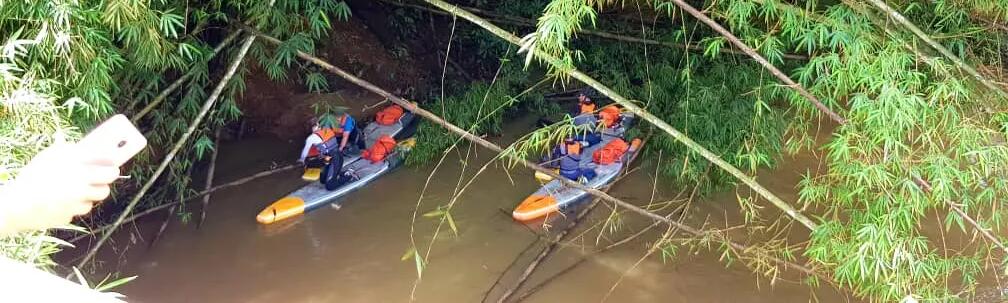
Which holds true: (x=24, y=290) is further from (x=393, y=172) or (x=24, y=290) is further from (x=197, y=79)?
(x=393, y=172)

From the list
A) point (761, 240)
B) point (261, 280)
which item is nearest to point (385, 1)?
point (261, 280)

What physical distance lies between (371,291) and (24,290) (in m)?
3.65

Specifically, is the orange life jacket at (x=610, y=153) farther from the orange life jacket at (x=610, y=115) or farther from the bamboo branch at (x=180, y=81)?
the bamboo branch at (x=180, y=81)

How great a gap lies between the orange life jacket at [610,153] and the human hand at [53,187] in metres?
4.74

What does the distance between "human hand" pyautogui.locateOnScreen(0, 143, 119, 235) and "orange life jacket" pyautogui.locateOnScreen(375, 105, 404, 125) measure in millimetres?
5370

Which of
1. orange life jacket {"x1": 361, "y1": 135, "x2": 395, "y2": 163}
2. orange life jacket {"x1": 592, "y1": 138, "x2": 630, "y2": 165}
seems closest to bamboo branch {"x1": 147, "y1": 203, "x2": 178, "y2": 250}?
orange life jacket {"x1": 361, "y1": 135, "x2": 395, "y2": 163}

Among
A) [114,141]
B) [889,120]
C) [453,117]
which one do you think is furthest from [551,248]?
[114,141]

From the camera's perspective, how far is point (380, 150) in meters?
5.61

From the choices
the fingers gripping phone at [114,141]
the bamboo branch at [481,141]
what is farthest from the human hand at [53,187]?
the bamboo branch at [481,141]

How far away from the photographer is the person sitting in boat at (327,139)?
529cm

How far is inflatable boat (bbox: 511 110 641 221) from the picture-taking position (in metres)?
4.83

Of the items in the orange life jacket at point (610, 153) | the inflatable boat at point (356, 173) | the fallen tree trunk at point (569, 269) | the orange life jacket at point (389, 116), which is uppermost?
the orange life jacket at point (389, 116)

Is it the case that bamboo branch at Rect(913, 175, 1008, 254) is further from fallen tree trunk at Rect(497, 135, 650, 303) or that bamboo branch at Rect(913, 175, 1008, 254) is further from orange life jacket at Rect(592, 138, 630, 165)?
orange life jacket at Rect(592, 138, 630, 165)

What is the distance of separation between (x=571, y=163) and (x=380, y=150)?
1702mm
